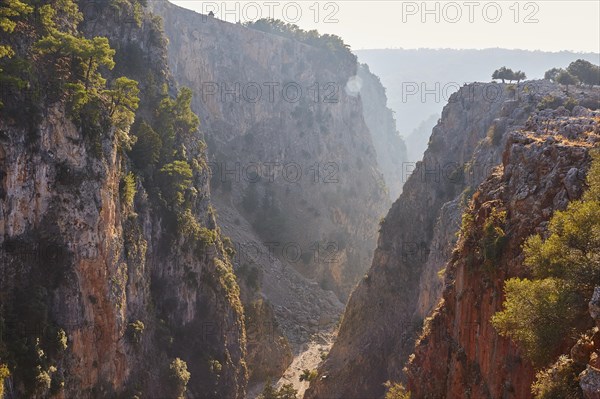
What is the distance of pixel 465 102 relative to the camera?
247 ft

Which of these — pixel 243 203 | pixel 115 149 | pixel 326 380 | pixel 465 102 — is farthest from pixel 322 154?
pixel 115 149

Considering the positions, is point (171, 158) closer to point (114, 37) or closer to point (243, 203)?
point (114, 37)

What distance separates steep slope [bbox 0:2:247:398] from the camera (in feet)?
118

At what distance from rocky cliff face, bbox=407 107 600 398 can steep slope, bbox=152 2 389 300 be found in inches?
3098

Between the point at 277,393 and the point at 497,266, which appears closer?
the point at 497,266

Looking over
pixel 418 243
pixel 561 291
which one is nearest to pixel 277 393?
pixel 418 243

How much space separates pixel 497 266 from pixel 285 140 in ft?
348

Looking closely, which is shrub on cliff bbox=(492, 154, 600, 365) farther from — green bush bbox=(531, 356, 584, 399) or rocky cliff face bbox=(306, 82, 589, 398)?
rocky cliff face bbox=(306, 82, 589, 398)

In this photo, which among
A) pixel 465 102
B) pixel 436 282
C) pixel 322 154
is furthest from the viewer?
pixel 322 154

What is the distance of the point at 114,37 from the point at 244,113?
61703 millimetres

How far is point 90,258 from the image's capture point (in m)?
41.0

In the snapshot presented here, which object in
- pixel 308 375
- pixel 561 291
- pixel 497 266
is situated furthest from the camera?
pixel 308 375

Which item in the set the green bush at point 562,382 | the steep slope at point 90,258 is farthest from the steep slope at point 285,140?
the green bush at point 562,382

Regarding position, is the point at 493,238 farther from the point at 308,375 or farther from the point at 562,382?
the point at 308,375
